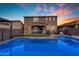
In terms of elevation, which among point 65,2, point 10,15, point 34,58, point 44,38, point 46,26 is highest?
point 65,2

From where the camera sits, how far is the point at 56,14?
3945 mm

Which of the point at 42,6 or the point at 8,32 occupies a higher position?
the point at 42,6

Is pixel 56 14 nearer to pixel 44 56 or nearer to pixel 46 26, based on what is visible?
pixel 46 26

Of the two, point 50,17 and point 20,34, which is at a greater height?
point 50,17

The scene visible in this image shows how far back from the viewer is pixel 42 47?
12.8ft

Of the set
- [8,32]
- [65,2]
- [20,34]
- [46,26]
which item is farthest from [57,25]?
→ [8,32]

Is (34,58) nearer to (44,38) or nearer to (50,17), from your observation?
(44,38)

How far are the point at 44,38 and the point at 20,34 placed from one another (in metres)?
0.58

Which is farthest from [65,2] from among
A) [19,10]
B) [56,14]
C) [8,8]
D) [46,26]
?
[8,8]

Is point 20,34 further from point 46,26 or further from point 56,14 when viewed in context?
point 56,14

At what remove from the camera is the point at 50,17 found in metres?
3.95

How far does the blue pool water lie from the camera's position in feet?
12.6

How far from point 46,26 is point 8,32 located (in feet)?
3.02

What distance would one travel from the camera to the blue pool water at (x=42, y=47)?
12.6 ft
